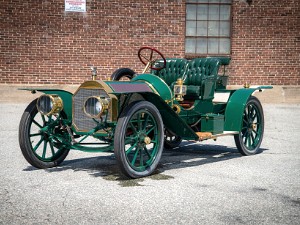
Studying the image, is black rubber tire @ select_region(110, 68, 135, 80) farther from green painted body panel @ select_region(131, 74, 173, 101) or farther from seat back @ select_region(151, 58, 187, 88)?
green painted body panel @ select_region(131, 74, 173, 101)

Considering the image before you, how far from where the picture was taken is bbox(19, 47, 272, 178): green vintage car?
5.30 meters

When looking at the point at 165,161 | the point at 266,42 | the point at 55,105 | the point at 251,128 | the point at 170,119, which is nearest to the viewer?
the point at 55,105

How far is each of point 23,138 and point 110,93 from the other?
3.90ft

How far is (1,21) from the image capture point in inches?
572

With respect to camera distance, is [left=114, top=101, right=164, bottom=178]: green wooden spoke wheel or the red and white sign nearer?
[left=114, top=101, right=164, bottom=178]: green wooden spoke wheel

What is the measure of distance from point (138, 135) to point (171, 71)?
2.16 meters

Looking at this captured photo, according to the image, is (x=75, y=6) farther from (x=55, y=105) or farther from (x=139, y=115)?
(x=139, y=115)

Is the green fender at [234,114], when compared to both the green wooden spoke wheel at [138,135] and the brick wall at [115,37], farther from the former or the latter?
the brick wall at [115,37]

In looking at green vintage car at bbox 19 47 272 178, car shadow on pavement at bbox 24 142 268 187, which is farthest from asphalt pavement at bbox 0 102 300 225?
green vintage car at bbox 19 47 272 178

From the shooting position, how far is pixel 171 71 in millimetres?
7277

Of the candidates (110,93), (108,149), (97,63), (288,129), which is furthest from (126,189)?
(97,63)

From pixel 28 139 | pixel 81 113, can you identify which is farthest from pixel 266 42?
pixel 28 139

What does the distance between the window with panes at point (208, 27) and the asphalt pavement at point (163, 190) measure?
8138 mm

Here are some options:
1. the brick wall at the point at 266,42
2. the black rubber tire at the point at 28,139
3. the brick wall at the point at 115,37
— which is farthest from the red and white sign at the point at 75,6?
the black rubber tire at the point at 28,139
